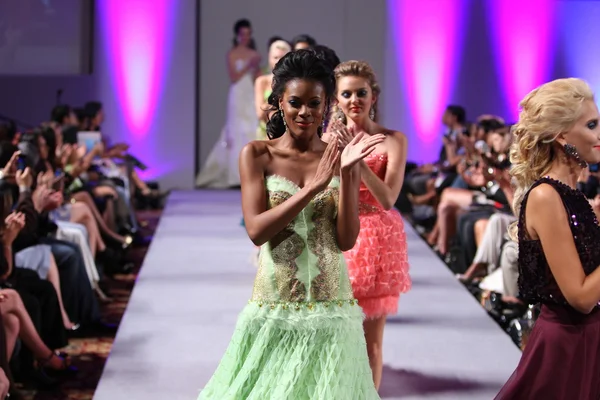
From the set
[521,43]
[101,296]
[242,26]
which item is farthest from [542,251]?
[242,26]

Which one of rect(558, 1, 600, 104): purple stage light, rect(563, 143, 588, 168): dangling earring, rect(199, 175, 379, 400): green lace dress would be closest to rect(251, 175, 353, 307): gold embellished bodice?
rect(199, 175, 379, 400): green lace dress

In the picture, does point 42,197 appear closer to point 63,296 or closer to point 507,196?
point 63,296

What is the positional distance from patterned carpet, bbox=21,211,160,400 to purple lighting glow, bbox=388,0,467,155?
6101 mm

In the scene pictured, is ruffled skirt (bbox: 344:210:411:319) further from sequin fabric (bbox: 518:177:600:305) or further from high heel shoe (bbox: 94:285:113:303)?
A: high heel shoe (bbox: 94:285:113:303)

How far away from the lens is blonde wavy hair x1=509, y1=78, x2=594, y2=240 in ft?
8.46

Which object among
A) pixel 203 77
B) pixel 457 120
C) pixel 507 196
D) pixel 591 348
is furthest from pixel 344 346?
pixel 203 77

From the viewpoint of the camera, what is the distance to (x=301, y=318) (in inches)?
113

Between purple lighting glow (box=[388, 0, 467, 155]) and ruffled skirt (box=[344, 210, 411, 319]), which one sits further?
purple lighting glow (box=[388, 0, 467, 155])

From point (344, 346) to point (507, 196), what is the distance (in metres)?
3.88

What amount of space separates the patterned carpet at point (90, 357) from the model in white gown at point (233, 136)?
5367 millimetres

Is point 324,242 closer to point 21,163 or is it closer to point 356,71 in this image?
point 356,71

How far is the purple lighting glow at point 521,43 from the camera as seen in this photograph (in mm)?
10570

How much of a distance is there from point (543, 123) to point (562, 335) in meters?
0.52

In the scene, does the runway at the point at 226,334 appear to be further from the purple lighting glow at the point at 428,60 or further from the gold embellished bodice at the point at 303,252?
the purple lighting glow at the point at 428,60
